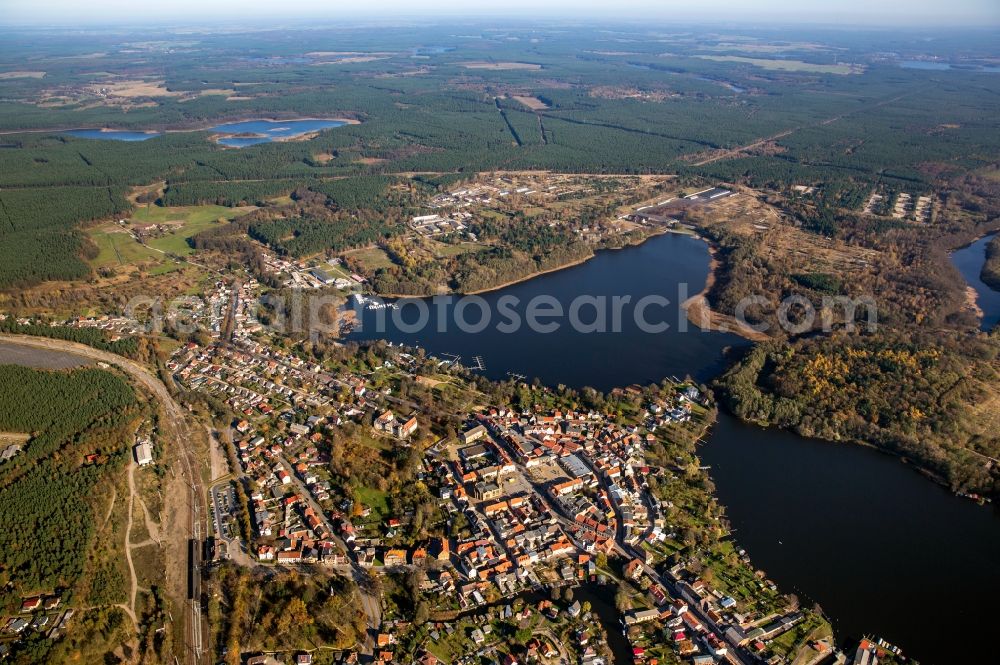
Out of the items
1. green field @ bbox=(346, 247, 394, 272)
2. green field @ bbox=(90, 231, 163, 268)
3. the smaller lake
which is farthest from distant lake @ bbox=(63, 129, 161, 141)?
green field @ bbox=(346, 247, 394, 272)

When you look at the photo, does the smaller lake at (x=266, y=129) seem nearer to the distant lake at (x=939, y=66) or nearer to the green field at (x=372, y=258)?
the green field at (x=372, y=258)

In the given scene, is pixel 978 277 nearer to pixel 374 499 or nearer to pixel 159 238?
pixel 374 499

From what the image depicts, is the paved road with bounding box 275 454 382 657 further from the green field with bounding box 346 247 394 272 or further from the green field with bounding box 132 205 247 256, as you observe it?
the green field with bounding box 132 205 247 256

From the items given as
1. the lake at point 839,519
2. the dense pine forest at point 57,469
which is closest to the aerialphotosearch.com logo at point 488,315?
the lake at point 839,519

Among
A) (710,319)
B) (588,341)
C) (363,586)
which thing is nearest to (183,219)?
(588,341)

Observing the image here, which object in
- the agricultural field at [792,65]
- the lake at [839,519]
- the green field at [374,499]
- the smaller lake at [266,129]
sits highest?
the agricultural field at [792,65]

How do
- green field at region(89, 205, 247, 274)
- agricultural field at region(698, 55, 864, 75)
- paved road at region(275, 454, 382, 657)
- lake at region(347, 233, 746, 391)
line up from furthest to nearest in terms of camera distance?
agricultural field at region(698, 55, 864, 75) < green field at region(89, 205, 247, 274) < lake at region(347, 233, 746, 391) < paved road at region(275, 454, 382, 657)
